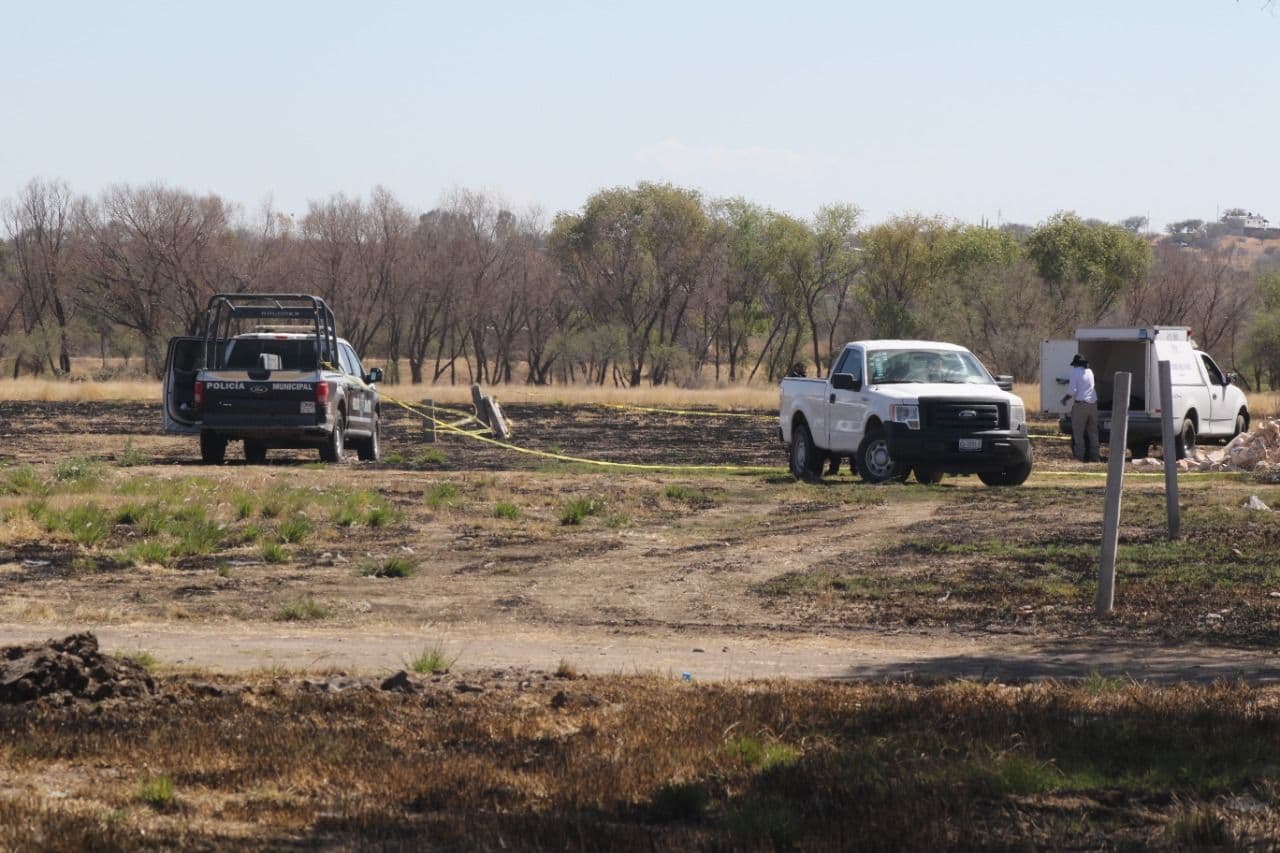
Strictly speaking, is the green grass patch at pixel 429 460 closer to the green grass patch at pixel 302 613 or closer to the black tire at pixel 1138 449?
the black tire at pixel 1138 449

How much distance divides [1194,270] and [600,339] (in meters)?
39.1

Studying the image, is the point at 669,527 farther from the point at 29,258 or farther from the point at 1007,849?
the point at 29,258

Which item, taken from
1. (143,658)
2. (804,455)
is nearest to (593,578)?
(143,658)

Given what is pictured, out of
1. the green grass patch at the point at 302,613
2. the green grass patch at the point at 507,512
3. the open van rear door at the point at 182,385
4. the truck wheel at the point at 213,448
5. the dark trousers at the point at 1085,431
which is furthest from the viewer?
the dark trousers at the point at 1085,431

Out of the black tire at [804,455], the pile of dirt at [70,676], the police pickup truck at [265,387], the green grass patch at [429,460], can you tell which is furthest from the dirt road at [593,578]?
the green grass patch at [429,460]

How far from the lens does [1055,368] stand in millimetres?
34188

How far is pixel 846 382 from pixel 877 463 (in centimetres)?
123

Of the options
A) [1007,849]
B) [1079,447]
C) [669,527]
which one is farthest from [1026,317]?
[1007,849]

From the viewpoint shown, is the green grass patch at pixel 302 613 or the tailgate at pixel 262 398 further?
the tailgate at pixel 262 398

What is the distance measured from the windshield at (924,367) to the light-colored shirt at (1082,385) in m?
A: 4.72

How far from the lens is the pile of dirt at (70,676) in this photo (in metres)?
8.59

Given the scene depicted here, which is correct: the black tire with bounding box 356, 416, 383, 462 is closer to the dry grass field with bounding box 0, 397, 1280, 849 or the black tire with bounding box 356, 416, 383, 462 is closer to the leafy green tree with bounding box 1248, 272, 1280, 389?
the dry grass field with bounding box 0, 397, 1280, 849

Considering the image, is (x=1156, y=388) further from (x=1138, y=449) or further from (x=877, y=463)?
(x=877, y=463)

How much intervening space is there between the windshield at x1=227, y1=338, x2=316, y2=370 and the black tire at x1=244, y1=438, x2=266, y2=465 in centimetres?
163
